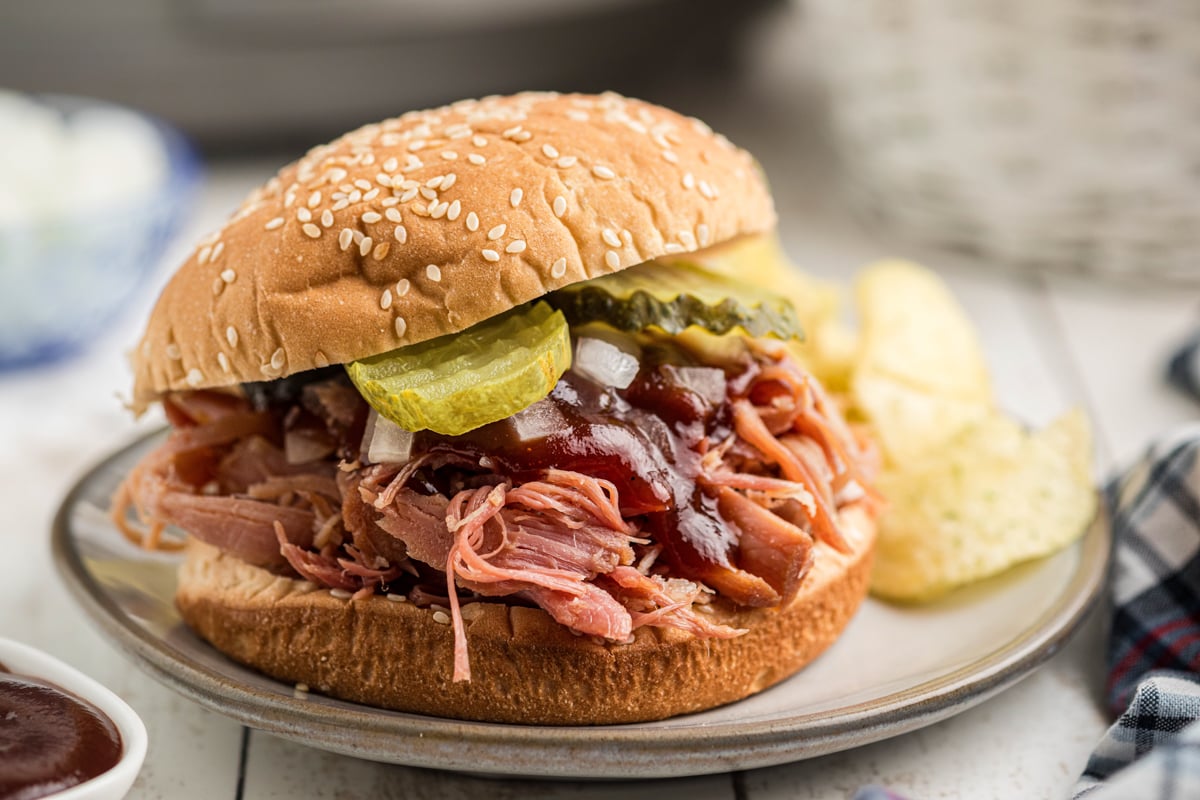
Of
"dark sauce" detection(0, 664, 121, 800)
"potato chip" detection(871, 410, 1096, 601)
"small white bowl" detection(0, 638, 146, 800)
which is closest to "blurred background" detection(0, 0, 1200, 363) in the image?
"potato chip" detection(871, 410, 1096, 601)

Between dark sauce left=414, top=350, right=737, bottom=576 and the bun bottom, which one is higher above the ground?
dark sauce left=414, top=350, right=737, bottom=576

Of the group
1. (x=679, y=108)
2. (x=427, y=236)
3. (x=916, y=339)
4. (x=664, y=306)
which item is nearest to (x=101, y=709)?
(x=427, y=236)

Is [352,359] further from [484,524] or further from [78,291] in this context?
[78,291]

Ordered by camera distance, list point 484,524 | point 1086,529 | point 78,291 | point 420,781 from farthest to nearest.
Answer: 1. point 78,291
2. point 1086,529
3. point 420,781
4. point 484,524

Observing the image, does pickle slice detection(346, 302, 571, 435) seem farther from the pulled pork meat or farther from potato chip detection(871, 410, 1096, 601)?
potato chip detection(871, 410, 1096, 601)

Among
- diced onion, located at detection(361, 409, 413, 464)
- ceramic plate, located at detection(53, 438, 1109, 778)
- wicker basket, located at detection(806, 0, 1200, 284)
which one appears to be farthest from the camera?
wicker basket, located at detection(806, 0, 1200, 284)

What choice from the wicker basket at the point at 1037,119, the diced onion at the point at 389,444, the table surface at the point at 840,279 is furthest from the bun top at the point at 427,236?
the wicker basket at the point at 1037,119

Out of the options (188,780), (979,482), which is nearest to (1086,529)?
(979,482)
